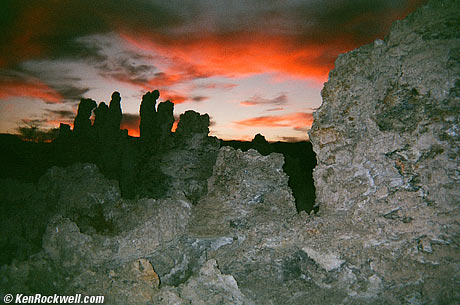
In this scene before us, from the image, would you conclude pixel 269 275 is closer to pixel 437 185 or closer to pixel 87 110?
pixel 437 185

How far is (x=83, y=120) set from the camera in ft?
89.8

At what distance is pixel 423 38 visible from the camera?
11.1ft

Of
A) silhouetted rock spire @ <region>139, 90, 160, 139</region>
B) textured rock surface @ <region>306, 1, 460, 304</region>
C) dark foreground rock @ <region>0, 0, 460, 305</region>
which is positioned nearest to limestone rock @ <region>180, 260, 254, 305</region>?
dark foreground rock @ <region>0, 0, 460, 305</region>

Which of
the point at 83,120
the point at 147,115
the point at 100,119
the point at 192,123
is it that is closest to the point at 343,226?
the point at 192,123

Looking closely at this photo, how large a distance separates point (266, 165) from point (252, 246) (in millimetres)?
1385

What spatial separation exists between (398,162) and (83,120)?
1143 inches

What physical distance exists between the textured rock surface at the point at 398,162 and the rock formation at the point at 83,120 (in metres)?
27.8

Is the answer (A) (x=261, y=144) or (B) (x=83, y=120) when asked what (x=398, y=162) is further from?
(B) (x=83, y=120)

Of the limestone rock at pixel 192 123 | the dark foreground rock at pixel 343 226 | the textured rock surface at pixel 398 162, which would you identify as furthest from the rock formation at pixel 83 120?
the textured rock surface at pixel 398 162

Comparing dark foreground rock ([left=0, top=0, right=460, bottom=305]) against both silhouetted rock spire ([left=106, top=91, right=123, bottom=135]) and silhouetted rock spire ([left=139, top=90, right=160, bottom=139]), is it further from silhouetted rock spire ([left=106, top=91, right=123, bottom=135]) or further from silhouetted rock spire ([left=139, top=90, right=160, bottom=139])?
silhouetted rock spire ([left=106, top=91, right=123, bottom=135])

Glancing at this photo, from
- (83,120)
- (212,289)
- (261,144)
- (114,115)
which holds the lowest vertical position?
(212,289)

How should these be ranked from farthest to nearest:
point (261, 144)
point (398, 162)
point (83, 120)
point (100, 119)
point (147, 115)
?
point (100, 119) < point (83, 120) < point (147, 115) < point (261, 144) < point (398, 162)

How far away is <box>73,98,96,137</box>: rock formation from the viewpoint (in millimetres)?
27172

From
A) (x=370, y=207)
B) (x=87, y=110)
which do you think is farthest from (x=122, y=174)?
(x=370, y=207)
